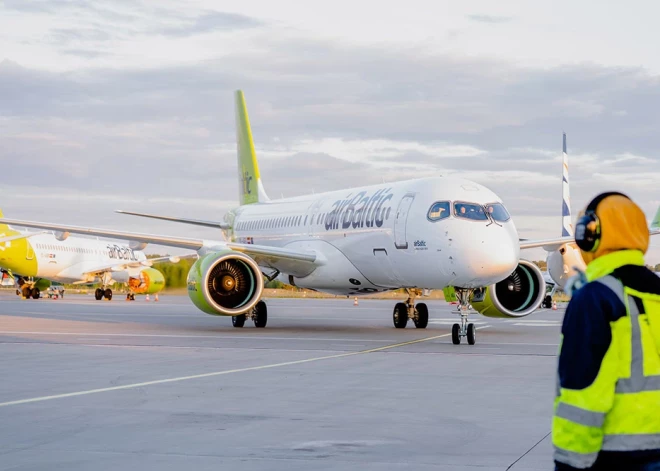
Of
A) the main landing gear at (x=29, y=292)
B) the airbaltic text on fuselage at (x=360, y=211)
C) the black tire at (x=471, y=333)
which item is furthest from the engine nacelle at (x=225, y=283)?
the main landing gear at (x=29, y=292)

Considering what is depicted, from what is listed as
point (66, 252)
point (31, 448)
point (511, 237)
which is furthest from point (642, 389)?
point (66, 252)

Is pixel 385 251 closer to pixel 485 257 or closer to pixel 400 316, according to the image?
pixel 485 257

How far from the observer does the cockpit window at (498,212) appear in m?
18.2

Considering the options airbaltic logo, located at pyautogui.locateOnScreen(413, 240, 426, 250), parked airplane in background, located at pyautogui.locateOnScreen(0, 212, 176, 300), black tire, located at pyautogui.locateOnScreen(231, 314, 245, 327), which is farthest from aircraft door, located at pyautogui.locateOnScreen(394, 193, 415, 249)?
parked airplane in background, located at pyautogui.locateOnScreen(0, 212, 176, 300)

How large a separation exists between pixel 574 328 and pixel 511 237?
15042 mm

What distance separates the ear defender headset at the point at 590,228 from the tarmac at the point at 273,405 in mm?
3158

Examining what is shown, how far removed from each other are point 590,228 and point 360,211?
1819 centimetres

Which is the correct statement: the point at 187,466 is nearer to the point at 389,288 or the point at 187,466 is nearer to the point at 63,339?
the point at 63,339

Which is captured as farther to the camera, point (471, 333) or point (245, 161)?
point (245, 161)

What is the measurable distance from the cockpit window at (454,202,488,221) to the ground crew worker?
1483cm

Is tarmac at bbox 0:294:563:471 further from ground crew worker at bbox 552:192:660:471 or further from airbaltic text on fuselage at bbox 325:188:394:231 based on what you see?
airbaltic text on fuselage at bbox 325:188:394:231

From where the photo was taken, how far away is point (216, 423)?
801 cm

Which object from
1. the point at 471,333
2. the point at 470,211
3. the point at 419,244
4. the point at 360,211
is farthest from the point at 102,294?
the point at 471,333

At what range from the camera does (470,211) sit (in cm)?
1819
